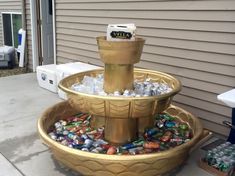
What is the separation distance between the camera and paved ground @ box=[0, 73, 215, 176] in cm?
232

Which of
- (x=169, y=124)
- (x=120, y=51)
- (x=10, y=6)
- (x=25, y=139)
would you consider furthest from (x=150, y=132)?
(x=10, y=6)

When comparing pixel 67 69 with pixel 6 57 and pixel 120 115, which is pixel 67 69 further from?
pixel 6 57

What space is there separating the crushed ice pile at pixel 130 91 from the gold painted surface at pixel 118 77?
1.7 inches

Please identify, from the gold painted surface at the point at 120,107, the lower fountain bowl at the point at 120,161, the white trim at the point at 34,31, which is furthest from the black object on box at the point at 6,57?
the lower fountain bowl at the point at 120,161

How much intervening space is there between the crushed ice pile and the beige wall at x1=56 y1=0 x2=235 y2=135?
0.60m

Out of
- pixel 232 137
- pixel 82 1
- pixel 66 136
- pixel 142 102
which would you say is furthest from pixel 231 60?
pixel 82 1

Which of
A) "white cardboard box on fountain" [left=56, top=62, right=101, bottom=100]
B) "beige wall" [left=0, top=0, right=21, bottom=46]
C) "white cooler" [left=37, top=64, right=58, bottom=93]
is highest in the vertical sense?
"beige wall" [left=0, top=0, right=21, bottom=46]

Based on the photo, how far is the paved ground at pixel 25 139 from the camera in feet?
7.60

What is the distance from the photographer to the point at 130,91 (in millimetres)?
2328

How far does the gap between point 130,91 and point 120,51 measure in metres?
0.38

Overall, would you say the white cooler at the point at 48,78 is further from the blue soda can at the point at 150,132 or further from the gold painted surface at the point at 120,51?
the gold painted surface at the point at 120,51

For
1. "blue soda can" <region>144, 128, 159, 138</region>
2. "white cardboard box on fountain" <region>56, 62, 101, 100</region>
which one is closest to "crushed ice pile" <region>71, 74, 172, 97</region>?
"blue soda can" <region>144, 128, 159, 138</region>

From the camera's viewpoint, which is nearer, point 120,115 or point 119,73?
point 120,115

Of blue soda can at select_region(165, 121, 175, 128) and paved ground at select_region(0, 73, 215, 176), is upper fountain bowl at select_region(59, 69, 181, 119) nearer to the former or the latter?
paved ground at select_region(0, 73, 215, 176)
